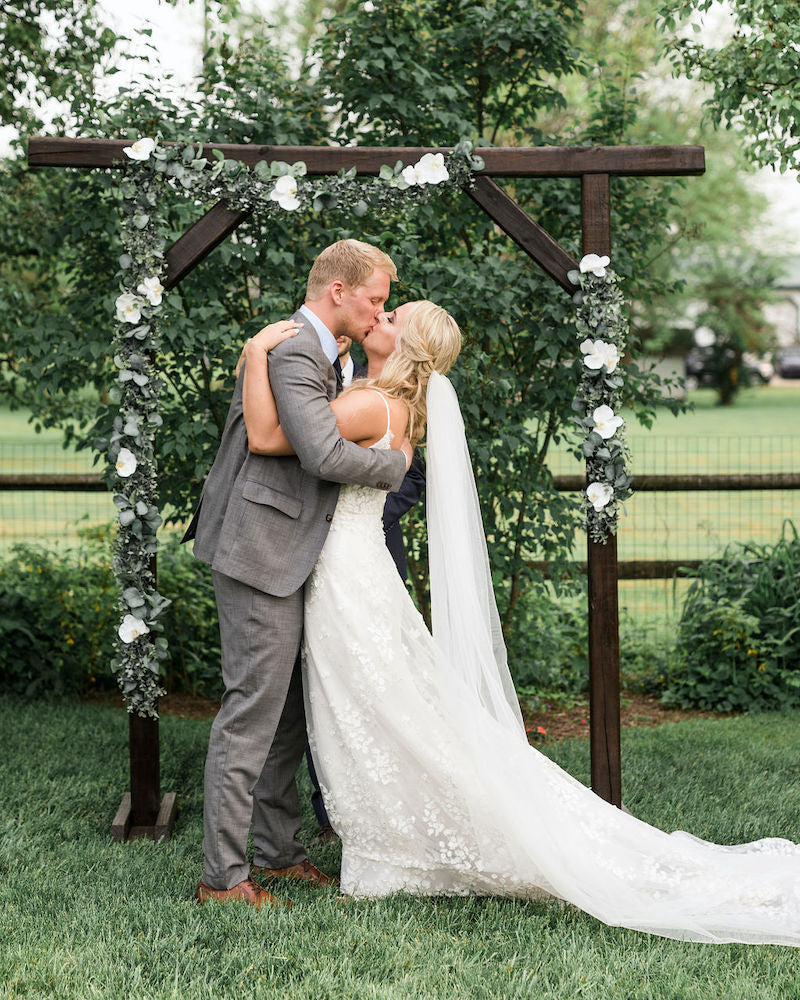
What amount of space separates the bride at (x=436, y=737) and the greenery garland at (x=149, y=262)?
2.30 feet

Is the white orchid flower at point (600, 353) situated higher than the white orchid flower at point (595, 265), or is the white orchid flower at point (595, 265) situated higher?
the white orchid flower at point (595, 265)

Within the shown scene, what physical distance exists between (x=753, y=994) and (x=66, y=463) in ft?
48.4

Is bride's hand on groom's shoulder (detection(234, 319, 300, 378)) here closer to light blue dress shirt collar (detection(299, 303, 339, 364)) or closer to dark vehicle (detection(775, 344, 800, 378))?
light blue dress shirt collar (detection(299, 303, 339, 364))

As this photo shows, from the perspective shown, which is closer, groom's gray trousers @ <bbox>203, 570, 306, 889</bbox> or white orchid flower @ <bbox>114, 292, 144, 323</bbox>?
groom's gray trousers @ <bbox>203, 570, 306, 889</bbox>

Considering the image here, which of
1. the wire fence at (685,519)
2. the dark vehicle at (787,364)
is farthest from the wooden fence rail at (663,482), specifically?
the dark vehicle at (787,364)

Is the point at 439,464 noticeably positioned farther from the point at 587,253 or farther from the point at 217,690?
the point at 217,690

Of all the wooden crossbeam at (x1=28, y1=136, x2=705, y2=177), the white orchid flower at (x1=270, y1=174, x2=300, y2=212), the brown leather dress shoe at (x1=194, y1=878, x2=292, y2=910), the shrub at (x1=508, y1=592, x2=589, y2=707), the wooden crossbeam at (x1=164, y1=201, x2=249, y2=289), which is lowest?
the brown leather dress shoe at (x1=194, y1=878, x2=292, y2=910)

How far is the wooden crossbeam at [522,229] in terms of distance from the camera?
13.2ft

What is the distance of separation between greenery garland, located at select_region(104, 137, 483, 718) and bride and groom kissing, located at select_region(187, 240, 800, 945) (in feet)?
2.08

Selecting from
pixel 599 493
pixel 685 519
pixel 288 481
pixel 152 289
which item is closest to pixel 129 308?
pixel 152 289

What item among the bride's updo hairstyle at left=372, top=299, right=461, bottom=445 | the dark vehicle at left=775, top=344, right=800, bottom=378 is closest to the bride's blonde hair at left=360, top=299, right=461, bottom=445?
the bride's updo hairstyle at left=372, top=299, right=461, bottom=445

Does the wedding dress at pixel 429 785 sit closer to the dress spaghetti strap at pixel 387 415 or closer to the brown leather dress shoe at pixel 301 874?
the dress spaghetti strap at pixel 387 415

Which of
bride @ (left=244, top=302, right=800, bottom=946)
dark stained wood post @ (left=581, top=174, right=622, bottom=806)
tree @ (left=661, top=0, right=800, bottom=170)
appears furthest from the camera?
tree @ (left=661, top=0, right=800, bottom=170)

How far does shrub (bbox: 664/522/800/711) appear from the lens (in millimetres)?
5996
